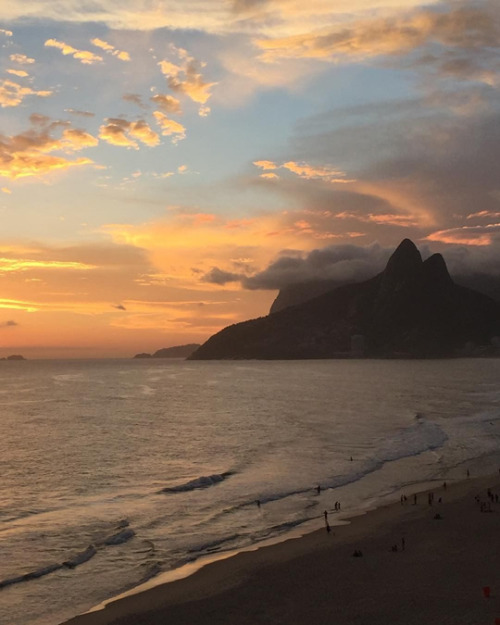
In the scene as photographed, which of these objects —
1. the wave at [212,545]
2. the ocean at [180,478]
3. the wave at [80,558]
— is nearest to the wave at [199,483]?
the ocean at [180,478]

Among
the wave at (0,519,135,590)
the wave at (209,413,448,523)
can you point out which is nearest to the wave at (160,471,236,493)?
the wave at (209,413,448,523)

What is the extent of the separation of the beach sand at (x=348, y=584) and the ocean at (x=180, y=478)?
2664 millimetres

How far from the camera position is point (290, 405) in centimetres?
12600

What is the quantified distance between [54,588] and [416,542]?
1815 centimetres

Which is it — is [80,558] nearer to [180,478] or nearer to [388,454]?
[180,478]

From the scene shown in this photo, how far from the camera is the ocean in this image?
101ft

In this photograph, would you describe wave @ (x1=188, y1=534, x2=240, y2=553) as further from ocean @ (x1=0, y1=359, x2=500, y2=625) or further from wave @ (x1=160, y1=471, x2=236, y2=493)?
wave @ (x1=160, y1=471, x2=236, y2=493)

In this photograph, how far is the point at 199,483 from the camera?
50.5m

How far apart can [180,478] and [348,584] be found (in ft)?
94.8

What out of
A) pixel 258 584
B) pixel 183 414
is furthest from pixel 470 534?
pixel 183 414

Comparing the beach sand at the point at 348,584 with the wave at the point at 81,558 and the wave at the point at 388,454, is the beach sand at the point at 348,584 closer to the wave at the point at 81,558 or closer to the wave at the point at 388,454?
the wave at the point at 81,558

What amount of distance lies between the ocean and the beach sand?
2.66 m

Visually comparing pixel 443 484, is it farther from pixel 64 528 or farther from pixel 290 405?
pixel 290 405

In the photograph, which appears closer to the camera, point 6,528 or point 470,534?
point 470,534
